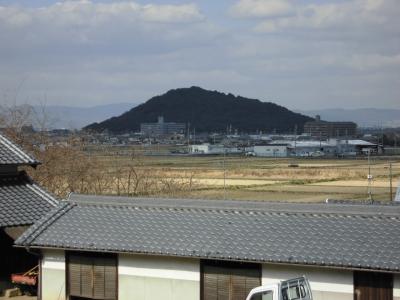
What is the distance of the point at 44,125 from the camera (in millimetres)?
35531

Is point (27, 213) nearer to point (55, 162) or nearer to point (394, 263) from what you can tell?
point (394, 263)

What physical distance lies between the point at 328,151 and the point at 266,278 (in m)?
141

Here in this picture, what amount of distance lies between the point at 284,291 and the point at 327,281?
2040 millimetres

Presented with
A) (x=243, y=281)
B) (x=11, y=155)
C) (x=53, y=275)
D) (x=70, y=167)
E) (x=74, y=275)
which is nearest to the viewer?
(x=243, y=281)

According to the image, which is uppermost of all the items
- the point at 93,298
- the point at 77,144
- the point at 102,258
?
the point at 77,144

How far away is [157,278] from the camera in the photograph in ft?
43.9

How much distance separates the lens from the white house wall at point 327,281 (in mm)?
11742

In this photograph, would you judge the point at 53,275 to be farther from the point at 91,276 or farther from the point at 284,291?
the point at 284,291

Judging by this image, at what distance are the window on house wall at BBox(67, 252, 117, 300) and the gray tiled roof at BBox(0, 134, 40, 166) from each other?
4.95 metres

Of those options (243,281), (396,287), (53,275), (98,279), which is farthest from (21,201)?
(396,287)

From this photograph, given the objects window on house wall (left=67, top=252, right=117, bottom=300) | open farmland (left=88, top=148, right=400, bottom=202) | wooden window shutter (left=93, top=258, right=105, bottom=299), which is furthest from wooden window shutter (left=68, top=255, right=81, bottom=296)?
open farmland (left=88, top=148, right=400, bottom=202)

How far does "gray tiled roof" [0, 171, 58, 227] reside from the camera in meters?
16.8

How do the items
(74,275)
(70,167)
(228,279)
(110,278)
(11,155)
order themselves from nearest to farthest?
(228,279)
(110,278)
(74,275)
(11,155)
(70,167)

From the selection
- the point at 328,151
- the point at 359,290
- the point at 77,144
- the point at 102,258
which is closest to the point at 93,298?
the point at 102,258
